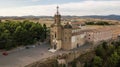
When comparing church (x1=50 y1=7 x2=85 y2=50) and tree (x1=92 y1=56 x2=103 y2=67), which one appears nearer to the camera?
tree (x1=92 y1=56 x2=103 y2=67)

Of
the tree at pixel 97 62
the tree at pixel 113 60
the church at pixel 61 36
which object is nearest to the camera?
the tree at pixel 97 62

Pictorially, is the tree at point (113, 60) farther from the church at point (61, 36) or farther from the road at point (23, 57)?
the road at point (23, 57)

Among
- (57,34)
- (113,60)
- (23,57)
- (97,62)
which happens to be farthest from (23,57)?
(113,60)

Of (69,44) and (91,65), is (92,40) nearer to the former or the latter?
(69,44)

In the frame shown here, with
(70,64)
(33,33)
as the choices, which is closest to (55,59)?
(70,64)

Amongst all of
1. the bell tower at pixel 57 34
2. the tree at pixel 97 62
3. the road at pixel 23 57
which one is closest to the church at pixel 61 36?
the bell tower at pixel 57 34

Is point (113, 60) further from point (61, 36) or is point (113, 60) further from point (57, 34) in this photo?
point (57, 34)

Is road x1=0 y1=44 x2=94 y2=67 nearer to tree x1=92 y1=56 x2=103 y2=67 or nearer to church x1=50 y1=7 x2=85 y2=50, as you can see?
church x1=50 y1=7 x2=85 y2=50

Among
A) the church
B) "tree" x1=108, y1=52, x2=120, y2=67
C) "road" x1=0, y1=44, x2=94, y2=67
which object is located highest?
the church

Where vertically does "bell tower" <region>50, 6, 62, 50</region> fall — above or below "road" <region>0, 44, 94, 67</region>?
above

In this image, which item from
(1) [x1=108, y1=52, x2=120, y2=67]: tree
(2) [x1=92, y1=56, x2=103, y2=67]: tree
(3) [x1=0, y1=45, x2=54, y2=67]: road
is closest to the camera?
(3) [x1=0, y1=45, x2=54, y2=67]: road

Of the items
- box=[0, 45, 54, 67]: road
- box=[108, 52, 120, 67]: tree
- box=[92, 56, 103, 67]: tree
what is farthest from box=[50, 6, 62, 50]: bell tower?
box=[108, 52, 120, 67]: tree
